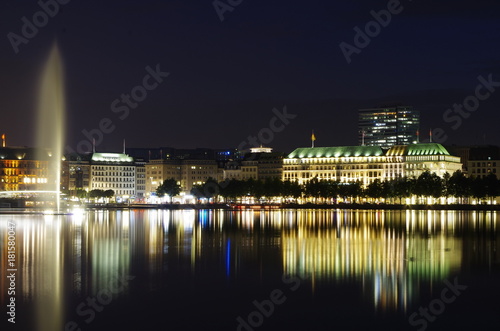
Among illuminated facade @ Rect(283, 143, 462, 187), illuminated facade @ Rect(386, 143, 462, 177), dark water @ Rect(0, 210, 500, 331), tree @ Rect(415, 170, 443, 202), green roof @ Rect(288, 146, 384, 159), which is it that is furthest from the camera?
green roof @ Rect(288, 146, 384, 159)

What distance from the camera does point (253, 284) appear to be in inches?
1272

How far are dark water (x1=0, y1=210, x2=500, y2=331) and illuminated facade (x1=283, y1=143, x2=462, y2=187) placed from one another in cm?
13128

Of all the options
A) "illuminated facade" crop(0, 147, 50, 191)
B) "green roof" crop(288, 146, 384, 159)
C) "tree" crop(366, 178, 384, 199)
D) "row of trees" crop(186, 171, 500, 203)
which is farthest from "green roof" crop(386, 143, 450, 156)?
"illuminated facade" crop(0, 147, 50, 191)

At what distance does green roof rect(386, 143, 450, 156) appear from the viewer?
597 ft

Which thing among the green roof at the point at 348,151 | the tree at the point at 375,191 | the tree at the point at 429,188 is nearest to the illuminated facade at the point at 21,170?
the green roof at the point at 348,151

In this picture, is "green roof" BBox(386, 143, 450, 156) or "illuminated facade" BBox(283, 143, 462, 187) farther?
"green roof" BBox(386, 143, 450, 156)

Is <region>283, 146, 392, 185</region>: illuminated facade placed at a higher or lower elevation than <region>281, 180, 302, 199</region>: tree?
higher

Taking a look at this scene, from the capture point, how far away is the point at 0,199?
14225cm

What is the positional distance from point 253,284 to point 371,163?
160 meters

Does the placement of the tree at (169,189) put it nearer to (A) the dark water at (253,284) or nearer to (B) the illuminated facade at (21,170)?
(B) the illuminated facade at (21,170)

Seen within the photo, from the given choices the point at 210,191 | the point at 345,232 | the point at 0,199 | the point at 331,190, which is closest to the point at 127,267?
the point at 345,232

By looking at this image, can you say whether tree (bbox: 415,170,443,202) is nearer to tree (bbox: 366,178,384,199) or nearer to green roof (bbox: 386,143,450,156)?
tree (bbox: 366,178,384,199)

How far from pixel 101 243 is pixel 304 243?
12.7 metres

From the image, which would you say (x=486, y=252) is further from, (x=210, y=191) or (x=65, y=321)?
(x=210, y=191)
